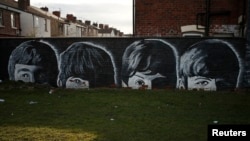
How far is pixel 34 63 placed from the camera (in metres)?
12.7

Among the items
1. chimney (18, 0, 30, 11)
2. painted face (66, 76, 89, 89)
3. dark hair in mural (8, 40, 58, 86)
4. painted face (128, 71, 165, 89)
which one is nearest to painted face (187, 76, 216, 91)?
painted face (128, 71, 165, 89)

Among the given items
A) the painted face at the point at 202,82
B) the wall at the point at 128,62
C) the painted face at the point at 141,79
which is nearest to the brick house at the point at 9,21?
the wall at the point at 128,62

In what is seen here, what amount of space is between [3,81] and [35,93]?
2337mm

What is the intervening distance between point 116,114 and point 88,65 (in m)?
4.94

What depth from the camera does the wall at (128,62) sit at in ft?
38.1

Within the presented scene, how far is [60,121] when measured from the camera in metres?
7.06

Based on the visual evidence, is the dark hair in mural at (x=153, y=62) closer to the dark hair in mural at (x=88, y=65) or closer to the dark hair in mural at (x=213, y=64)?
the dark hair in mural at (x=213, y=64)

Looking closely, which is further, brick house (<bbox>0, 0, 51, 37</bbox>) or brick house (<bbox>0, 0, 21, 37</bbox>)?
brick house (<bbox>0, 0, 51, 37</bbox>)

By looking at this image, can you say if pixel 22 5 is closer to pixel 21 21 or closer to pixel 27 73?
pixel 21 21

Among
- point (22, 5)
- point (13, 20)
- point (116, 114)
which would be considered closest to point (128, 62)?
point (116, 114)

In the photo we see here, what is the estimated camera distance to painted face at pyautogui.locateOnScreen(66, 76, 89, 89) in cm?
1247

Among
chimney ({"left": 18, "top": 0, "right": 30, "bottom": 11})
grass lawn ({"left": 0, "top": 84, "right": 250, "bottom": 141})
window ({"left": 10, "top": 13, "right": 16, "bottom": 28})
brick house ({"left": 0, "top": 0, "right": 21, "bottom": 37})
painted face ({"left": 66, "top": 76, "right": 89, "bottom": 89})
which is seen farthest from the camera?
chimney ({"left": 18, "top": 0, "right": 30, "bottom": 11})

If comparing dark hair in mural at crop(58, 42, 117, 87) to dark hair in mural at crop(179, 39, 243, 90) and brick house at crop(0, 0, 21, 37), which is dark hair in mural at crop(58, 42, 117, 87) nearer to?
dark hair in mural at crop(179, 39, 243, 90)

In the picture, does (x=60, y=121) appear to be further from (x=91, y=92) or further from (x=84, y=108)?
(x=91, y=92)
